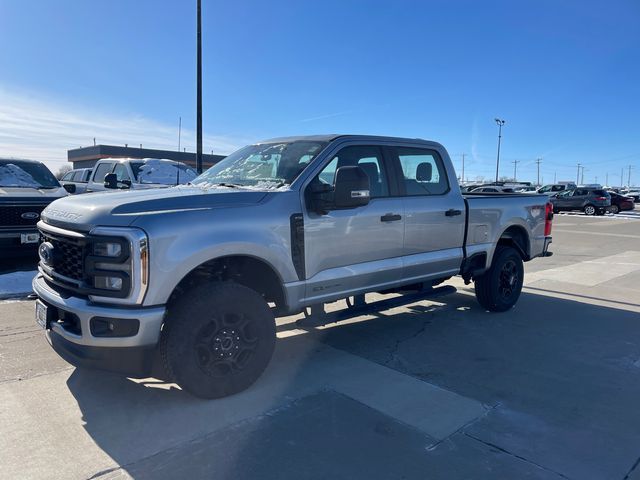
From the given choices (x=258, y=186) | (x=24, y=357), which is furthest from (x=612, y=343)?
(x=24, y=357)

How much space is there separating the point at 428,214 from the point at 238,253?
2366mm

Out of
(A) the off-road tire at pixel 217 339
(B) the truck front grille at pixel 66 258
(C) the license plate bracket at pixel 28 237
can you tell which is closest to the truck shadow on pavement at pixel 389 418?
(A) the off-road tire at pixel 217 339

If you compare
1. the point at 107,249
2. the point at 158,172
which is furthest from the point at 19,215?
the point at 107,249

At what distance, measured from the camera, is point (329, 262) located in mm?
4410

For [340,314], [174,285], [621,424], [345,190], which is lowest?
[621,424]

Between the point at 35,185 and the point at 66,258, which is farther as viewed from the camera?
the point at 35,185

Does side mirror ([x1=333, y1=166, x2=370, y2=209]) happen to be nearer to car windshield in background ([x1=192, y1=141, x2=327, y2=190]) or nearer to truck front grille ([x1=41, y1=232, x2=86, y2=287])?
car windshield in background ([x1=192, y1=141, x2=327, y2=190])

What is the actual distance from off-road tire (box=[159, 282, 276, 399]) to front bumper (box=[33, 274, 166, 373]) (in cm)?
15

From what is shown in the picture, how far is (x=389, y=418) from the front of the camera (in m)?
3.57

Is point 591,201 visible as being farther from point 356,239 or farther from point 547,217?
point 356,239

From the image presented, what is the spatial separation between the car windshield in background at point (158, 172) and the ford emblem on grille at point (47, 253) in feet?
25.0

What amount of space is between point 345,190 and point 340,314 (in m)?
1.22

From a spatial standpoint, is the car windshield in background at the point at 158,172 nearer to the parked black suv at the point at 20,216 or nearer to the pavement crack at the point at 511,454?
the parked black suv at the point at 20,216

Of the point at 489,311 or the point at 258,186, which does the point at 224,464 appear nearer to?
the point at 258,186
